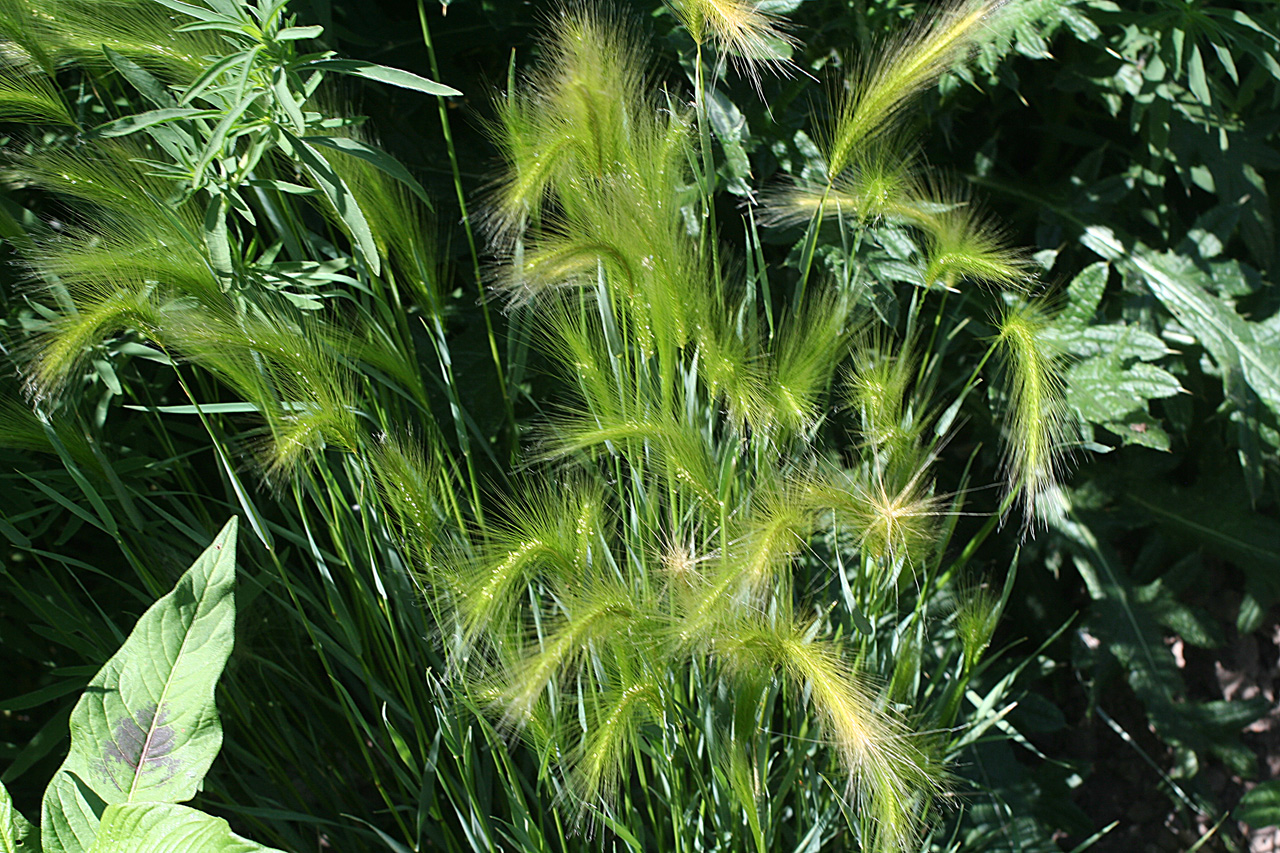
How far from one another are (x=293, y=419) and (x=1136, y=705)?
1444 mm

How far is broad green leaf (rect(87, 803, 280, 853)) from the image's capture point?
0.58 m

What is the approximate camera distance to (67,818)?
2.21ft

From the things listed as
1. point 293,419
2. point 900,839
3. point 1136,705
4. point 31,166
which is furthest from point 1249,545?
point 31,166

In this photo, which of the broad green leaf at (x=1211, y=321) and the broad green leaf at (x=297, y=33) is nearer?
the broad green leaf at (x=297, y=33)

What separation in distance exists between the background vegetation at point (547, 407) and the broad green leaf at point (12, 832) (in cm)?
18

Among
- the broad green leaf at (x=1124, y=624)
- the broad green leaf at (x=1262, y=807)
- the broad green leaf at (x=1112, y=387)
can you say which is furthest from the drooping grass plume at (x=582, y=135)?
the broad green leaf at (x=1262, y=807)

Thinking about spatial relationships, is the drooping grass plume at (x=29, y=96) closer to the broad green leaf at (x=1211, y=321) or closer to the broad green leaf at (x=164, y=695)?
the broad green leaf at (x=164, y=695)

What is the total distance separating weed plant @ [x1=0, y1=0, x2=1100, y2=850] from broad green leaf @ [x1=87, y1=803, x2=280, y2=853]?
181 mm

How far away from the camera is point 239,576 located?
95 centimetres

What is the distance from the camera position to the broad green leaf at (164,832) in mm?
583

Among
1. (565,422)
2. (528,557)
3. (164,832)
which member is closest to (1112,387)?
(565,422)

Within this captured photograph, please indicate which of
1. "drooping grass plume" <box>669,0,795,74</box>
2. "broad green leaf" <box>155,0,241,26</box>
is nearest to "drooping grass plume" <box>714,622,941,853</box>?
"drooping grass plume" <box>669,0,795,74</box>

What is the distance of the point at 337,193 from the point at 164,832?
0.43 m

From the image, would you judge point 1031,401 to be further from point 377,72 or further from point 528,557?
point 377,72
